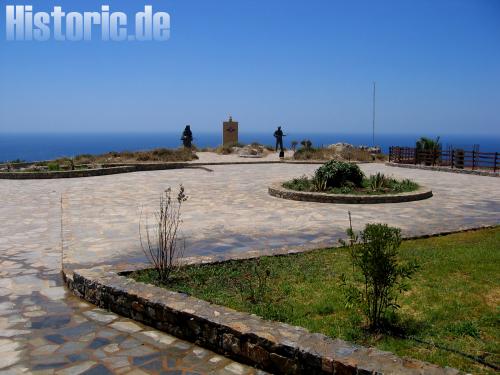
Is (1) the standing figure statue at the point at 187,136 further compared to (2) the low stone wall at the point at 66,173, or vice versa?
(1) the standing figure statue at the point at 187,136

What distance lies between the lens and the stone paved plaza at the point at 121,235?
4332 millimetres

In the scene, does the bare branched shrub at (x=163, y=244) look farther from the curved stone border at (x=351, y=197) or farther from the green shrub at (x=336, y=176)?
the green shrub at (x=336, y=176)

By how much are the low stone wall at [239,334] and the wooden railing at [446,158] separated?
66.1ft

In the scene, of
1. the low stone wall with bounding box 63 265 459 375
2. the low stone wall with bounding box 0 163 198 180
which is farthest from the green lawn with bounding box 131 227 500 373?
the low stone wall with bounding box 0 163 198 180

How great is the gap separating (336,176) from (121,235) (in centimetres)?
737

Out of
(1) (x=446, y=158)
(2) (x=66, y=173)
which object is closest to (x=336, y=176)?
(2) (x=66, y=173)

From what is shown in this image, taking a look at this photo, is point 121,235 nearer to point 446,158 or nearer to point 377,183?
point 377,183

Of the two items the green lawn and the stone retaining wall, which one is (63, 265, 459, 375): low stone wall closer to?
the green lawn

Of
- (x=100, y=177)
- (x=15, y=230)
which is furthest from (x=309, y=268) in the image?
(x=100, y=177)

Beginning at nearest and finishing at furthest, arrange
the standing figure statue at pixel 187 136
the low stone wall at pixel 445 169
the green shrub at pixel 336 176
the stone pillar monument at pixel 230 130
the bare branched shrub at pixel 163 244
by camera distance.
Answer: the bare branched shrub at pixel 163 244, the green shrub at pixel 336 176, the low stone wall at pixel 445 169, the standing figure statue at pixel 187 136, the stone pillar monument at pixel 230 130

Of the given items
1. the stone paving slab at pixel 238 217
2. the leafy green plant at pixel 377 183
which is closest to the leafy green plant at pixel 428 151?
the stone paving slab at pixel 238 217

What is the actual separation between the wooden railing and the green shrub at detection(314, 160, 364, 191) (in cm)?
1024

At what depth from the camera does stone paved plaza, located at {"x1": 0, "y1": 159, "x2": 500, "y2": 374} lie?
14.2 feet

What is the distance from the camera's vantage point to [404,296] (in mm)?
5398
